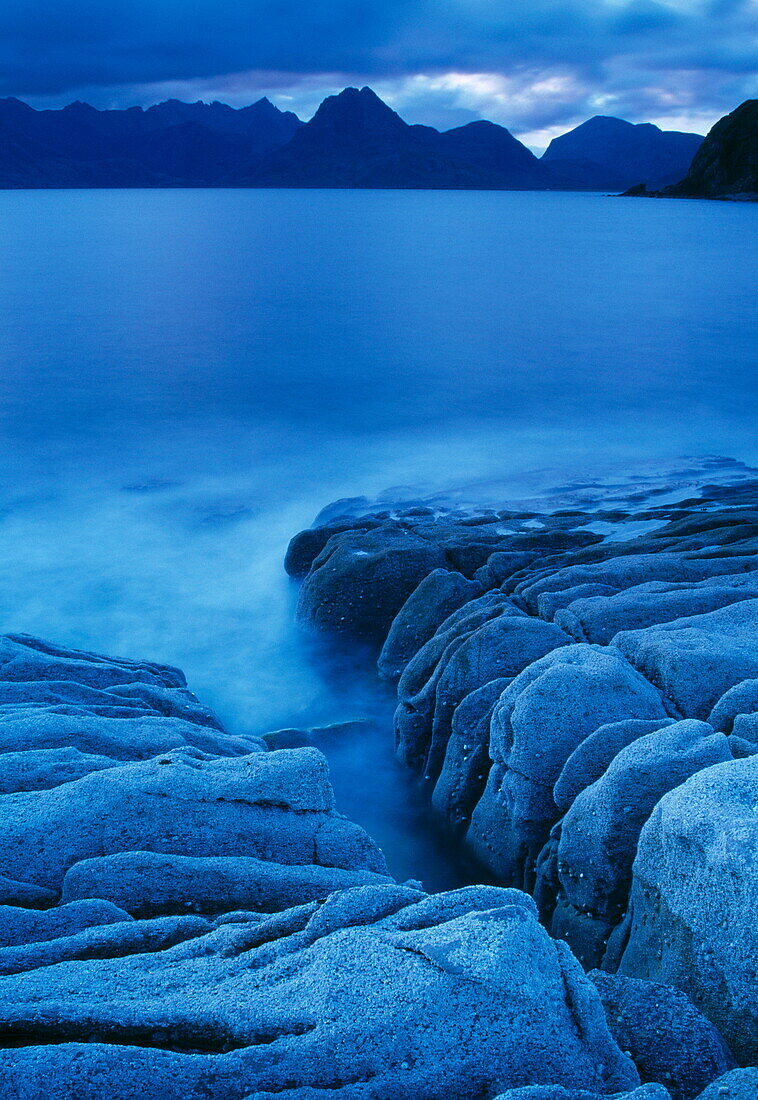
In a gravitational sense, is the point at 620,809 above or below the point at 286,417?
above

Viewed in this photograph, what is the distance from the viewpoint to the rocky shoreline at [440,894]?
2.11m

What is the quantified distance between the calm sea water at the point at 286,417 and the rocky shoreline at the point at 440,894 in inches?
48.7

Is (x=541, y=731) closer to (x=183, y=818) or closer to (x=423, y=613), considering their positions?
(x=183, y=818)

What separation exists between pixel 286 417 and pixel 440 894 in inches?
558

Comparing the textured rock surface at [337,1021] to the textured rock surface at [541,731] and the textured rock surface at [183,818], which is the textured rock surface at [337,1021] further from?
the textured rock surface at [541,731]

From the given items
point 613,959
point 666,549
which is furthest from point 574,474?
point 613,959

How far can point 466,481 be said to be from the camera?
471 inches

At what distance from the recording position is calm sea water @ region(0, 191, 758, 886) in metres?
8.05

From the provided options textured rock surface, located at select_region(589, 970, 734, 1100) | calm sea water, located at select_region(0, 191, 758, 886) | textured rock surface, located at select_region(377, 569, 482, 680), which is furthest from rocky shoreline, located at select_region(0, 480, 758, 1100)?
calm sea water, located at select_region(0, 191, 758, 886)

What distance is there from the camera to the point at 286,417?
52.7 ft

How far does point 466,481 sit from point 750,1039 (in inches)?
388

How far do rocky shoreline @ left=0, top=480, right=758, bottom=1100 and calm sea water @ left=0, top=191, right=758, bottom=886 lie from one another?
4.06ft

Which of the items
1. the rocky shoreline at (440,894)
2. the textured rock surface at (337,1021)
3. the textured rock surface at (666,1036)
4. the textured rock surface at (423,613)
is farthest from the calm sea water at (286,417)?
the textured rock surface at (337,1021)

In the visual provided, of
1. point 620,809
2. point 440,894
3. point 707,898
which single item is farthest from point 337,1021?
point 620,809
